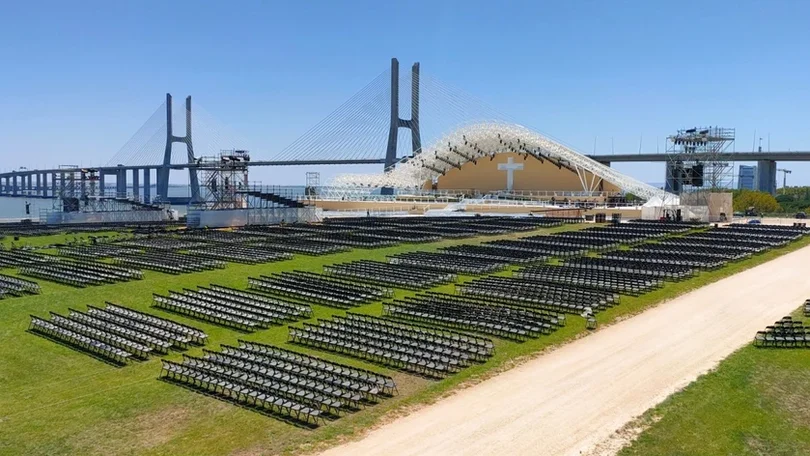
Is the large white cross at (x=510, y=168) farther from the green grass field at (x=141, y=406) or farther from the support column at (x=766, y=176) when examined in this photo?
the green grass field at (x=141, y=406)

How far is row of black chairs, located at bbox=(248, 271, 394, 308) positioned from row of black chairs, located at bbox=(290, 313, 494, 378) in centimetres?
453

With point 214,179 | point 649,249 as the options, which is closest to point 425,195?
point 214,179

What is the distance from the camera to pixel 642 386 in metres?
17.8

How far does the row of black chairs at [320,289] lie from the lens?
2998cm

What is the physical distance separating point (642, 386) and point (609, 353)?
3.39m

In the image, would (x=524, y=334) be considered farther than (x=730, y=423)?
Yes

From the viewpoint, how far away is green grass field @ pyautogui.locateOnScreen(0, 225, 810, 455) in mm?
14406

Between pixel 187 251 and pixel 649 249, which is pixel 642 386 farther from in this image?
pixel 187 251

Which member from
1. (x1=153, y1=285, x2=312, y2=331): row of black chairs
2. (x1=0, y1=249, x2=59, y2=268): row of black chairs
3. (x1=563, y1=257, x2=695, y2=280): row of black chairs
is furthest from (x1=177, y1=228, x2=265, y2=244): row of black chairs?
(x1=563, y1=257, x2=695, y2=280): row of black chairs

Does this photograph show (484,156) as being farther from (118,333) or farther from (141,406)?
(141,406)

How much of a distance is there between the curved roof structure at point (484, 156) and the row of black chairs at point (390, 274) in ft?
234

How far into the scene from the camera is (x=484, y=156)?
12738 cm

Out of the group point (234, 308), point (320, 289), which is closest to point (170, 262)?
point (320, 289)

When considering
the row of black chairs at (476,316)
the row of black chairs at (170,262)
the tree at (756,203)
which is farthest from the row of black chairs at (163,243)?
the tree at (756,203)
